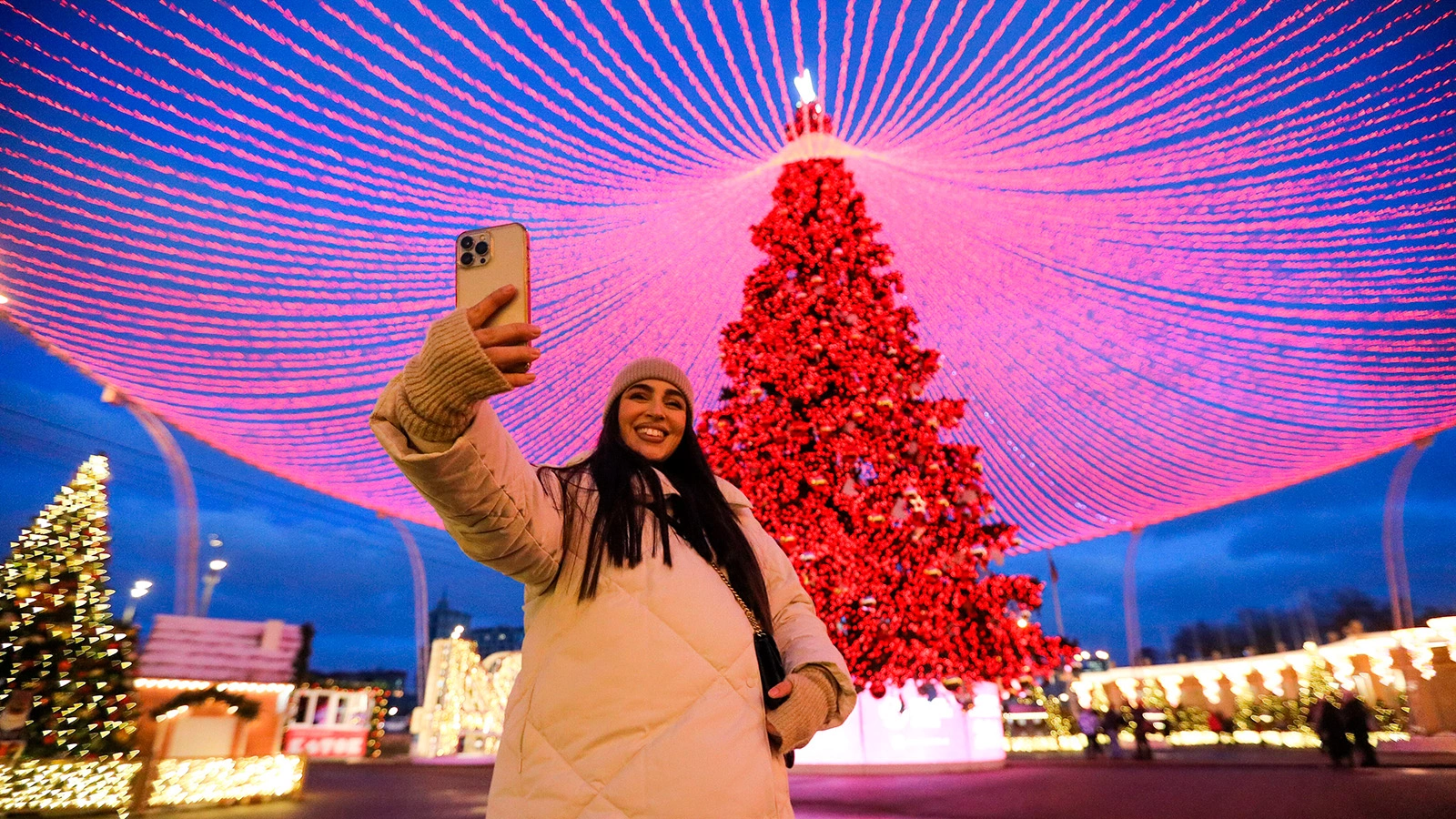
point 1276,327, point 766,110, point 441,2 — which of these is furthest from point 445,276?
point 1276,327

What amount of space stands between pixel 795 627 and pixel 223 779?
40.4 feet

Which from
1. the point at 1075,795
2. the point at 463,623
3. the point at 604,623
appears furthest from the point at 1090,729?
the point at 463,623

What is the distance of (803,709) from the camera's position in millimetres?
1491

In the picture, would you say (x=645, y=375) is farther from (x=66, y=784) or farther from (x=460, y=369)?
(x=66, y=784)

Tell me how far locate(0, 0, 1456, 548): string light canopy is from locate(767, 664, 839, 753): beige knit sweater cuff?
708cm

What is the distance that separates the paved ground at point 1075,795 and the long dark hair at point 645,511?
5.53 metres

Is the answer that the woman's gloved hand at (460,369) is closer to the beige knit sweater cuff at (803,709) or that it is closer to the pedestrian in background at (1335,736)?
the beige knit sweater cuff at (803,709)

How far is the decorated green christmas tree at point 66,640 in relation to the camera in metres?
8.73

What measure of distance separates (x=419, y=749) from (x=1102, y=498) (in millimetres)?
20239

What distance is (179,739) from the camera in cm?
1191

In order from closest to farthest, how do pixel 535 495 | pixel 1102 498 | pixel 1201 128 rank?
pixel 535 495 → pixel 1201 128 → pixel 1102 498

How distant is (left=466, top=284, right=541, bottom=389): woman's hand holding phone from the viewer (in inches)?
43.6

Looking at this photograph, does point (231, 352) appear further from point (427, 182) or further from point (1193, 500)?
point (1193, 500)

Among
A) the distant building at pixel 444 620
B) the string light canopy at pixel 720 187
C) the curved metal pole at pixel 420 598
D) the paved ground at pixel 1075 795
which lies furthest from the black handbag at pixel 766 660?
the distant building at pixel 444 620
